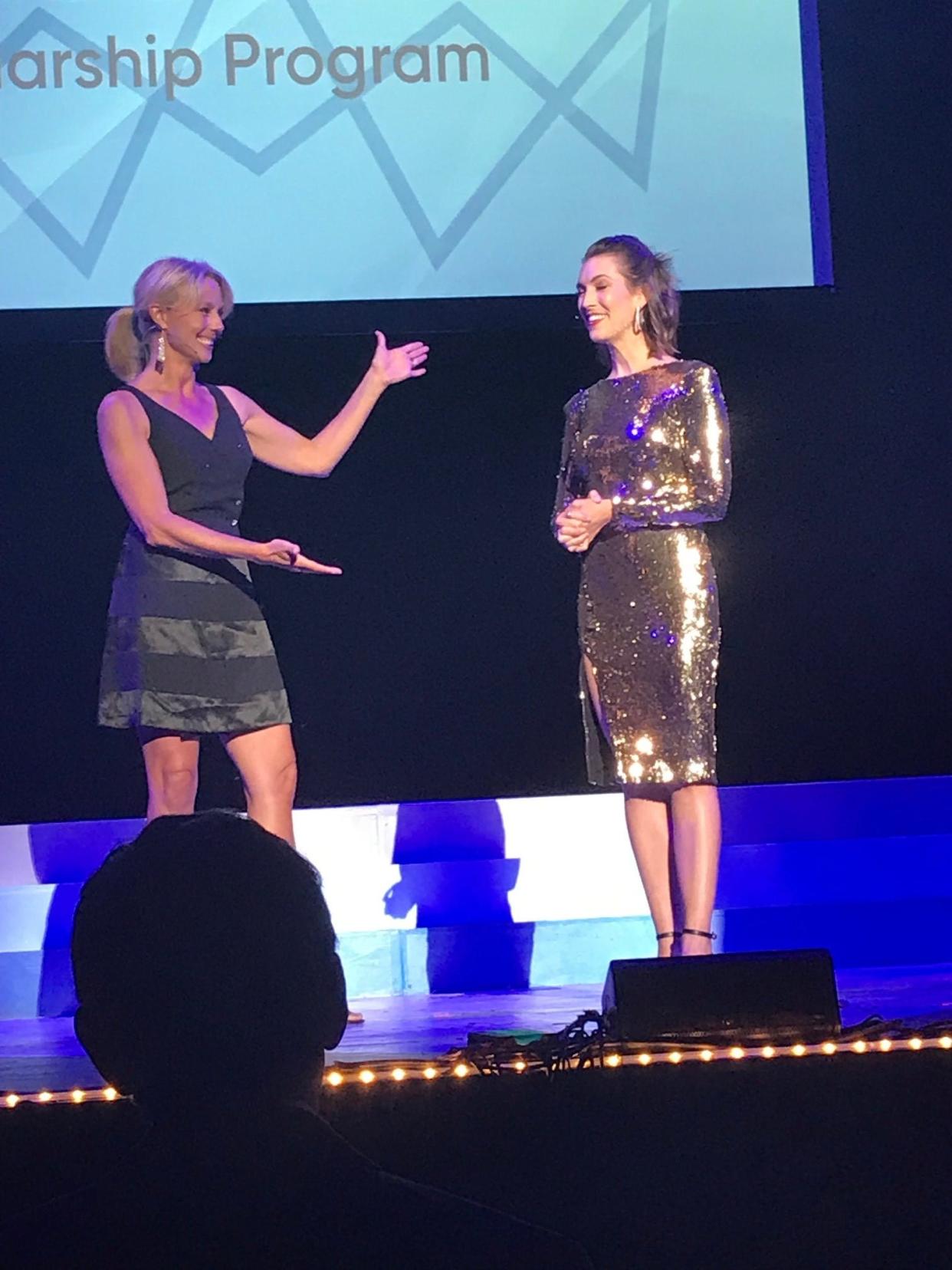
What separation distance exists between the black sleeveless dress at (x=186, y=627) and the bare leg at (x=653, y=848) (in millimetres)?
780

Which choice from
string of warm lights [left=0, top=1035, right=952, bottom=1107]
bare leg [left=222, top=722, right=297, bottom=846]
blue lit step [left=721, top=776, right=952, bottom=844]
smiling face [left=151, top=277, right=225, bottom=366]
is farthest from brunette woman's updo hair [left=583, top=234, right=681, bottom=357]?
string of warm lights [left=0, top=1035, right=952, bottom=1107]

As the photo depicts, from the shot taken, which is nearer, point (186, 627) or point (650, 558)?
point (650, 558)

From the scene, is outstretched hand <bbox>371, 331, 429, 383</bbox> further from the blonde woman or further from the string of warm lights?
the string of warm lights

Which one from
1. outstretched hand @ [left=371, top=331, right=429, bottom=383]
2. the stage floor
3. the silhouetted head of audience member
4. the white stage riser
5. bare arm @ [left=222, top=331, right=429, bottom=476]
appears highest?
outstretched hand @ [left=371, top=331, right=429, bottom=383]

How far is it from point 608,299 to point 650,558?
0.53 meters

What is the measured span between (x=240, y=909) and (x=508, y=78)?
3754 millimetres

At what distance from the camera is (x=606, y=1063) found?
185cm

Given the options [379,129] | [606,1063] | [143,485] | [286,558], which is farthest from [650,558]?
[379,129]

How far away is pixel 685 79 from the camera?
439 centimetres

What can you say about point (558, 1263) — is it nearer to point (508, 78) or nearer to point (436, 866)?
point (436, 866)

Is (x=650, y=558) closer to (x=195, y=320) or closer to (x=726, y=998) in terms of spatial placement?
(x=195, y=320)

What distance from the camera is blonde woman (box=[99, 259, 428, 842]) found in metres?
3.32

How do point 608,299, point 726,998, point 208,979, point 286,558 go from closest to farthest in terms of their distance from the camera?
point 208,979, point 726,998, point 286,558, point 608,299

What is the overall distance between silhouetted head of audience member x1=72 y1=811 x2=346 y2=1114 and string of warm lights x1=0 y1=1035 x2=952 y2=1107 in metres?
0.79
